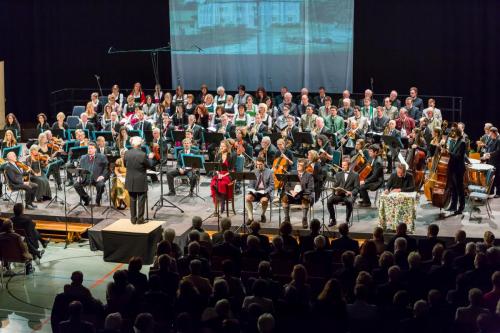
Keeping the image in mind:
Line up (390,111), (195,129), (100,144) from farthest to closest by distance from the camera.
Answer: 1. (390,111)
2. (195,129)
3. (100,144)

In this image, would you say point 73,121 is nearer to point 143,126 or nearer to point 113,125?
point 113,125

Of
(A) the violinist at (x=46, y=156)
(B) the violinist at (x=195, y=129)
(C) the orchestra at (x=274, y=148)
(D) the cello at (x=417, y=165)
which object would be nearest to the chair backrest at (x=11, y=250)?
(C) the orchestra at (x=274, y=148)

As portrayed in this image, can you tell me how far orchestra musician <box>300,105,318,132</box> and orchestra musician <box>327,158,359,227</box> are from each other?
3.23 m

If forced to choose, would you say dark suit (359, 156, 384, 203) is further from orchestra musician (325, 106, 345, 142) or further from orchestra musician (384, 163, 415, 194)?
orchestra musician (325, 106, 345, 142)

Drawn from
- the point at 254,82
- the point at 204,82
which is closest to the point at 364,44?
the point at 254,82

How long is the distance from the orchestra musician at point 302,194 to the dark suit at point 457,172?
223 cm

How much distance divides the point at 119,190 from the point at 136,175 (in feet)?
7.38

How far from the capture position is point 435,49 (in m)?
18.2

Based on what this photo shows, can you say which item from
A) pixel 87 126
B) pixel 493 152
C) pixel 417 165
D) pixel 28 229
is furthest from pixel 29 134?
pixel 493 152

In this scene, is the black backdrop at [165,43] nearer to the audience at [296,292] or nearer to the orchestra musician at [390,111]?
the orchestra musician at [390,111]

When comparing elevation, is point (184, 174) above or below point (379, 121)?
below

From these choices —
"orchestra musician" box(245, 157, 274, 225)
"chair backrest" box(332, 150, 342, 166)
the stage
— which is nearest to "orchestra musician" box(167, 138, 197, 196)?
the stage

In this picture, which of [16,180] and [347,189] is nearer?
[347,189]

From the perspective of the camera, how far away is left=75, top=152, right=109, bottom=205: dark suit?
1320 centimetres
